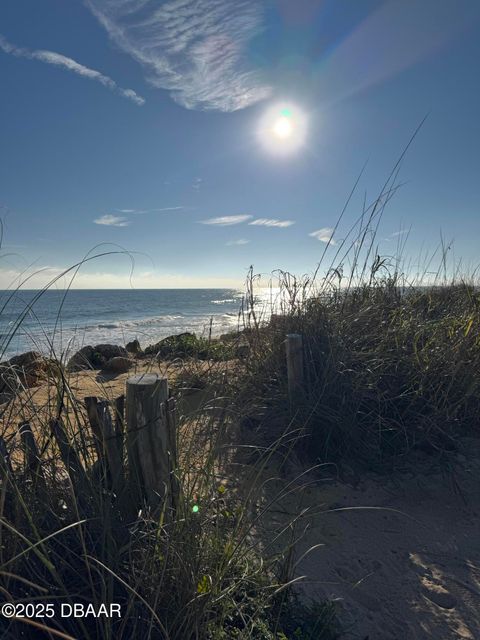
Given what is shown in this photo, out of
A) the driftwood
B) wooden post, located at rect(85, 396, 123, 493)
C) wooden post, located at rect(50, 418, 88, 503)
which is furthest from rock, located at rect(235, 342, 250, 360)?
→ wooden post, located at rect(50, 418, 88, 503)

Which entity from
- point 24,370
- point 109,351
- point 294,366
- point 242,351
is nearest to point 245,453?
point 294,366

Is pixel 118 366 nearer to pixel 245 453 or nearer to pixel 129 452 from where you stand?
pixel 245 453

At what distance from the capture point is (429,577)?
227 cm

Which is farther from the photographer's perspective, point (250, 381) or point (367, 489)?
point (250, 381)

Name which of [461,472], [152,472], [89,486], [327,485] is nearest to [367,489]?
[327,485]

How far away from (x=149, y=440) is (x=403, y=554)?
71.2 inches

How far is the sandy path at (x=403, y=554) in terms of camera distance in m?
1.98

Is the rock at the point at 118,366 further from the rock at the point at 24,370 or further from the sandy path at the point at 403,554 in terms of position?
the sandy path at the point at 403,554

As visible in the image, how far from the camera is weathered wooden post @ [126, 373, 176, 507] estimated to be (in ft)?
6.24

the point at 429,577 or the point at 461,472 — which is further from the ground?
the point at 461,472

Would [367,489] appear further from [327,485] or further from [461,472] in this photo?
[461,472]

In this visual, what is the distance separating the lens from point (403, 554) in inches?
96.9

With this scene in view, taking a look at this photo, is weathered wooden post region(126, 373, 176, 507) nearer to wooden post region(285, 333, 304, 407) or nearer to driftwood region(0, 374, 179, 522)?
driftwood region(0, 374, 179, 522)

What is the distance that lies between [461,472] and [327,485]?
1.15 metres
